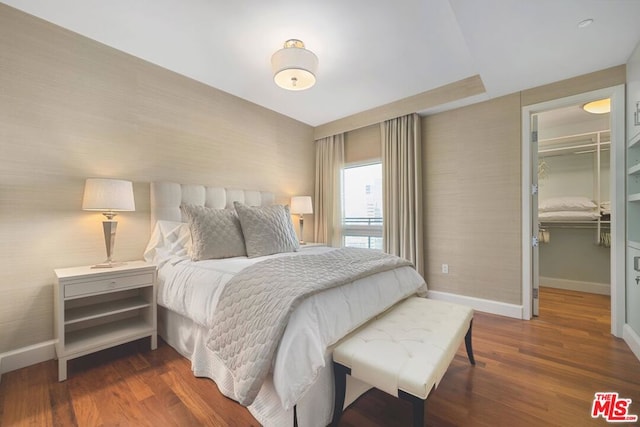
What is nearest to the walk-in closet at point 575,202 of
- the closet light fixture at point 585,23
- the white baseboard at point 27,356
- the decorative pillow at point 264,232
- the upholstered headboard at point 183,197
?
the closet light fixture at point 585,23

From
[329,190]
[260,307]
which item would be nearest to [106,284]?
[260,307]

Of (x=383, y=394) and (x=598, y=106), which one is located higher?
(x=598, y=106)

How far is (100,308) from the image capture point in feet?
6.89

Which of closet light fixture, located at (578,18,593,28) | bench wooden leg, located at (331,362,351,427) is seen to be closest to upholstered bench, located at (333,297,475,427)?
bench wooden leg, located at (331,362,351,427)

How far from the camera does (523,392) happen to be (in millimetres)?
1633

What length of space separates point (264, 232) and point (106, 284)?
4.03 ft

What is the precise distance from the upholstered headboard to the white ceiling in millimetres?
1204

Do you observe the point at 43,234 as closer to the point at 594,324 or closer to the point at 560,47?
the point at 560,47

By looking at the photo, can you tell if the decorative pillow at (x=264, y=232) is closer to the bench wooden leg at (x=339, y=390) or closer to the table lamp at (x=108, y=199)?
the table lamp at (x=108, y=199)

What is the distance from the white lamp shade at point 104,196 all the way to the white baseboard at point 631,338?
4.04 meters

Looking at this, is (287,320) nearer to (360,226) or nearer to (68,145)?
(68,145)

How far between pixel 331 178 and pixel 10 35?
3.42 m

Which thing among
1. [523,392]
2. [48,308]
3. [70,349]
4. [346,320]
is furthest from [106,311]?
[523,392]

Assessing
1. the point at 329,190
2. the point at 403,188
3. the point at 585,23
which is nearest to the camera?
the point at 585,23
